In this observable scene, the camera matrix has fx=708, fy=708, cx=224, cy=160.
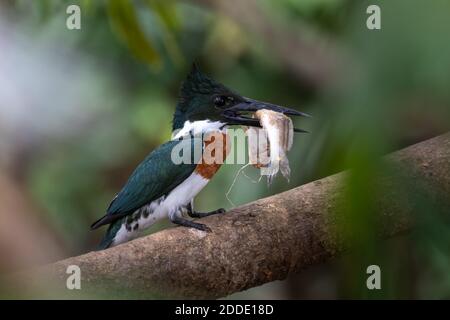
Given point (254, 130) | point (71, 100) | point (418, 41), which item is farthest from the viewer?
point (71, 100)

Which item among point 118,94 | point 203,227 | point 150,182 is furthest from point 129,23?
point 118,94

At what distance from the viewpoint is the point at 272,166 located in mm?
1740

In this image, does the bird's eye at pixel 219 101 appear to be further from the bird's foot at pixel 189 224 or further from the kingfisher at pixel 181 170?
the bird's foot at pixel 189 224

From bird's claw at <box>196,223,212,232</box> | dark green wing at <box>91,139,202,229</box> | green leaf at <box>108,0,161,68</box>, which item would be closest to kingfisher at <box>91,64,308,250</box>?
dark green wing at <box>91,139,202,229</box>

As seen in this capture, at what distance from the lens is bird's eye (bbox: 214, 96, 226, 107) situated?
2.13 meters

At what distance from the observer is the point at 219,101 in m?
2.14

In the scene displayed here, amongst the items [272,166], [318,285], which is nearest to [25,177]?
[318,285]

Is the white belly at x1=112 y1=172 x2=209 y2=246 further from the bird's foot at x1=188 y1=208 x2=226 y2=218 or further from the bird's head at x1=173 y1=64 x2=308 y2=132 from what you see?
the bird's head at x1=173 y1=64 x2=308 y2=132

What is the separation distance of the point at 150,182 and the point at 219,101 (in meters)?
0.33

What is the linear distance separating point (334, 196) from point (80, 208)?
2.61 meters

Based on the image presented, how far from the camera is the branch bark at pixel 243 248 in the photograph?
1.51 m

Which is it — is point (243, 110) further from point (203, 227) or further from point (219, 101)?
point (203, 227)

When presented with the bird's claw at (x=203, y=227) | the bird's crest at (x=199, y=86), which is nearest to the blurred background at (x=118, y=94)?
the bird's crest at (x=199, y=86)

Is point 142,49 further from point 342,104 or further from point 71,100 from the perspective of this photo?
point 71,100
